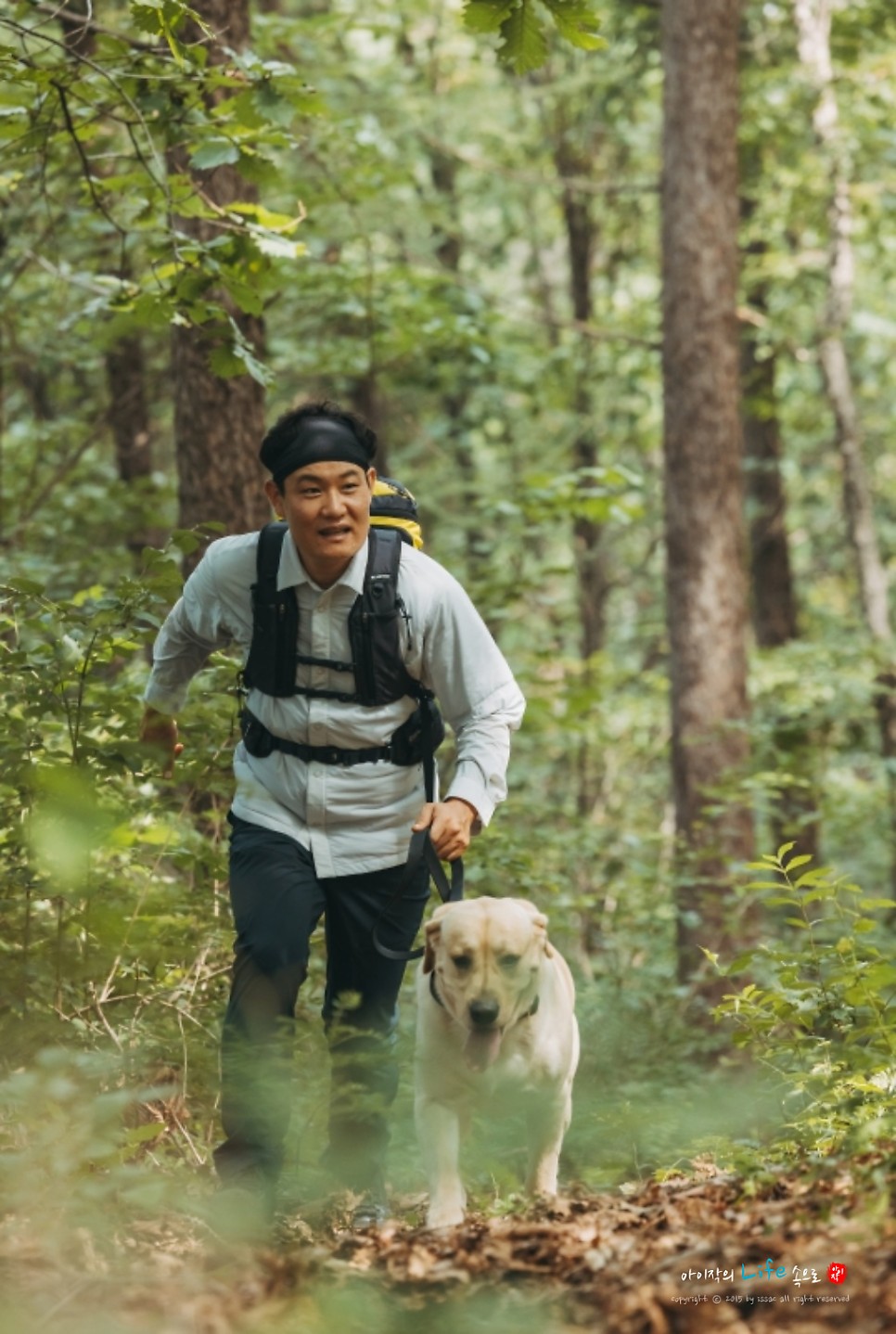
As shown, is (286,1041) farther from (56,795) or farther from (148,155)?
(148,155)

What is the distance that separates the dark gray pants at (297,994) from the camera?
416cm

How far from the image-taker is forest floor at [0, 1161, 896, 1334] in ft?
9.49

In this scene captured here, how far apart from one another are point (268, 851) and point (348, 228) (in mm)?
10217

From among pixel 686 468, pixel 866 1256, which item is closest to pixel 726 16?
pixel 686 468

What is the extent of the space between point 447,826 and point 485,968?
0.46 metres

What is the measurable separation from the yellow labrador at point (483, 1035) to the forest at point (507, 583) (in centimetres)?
25

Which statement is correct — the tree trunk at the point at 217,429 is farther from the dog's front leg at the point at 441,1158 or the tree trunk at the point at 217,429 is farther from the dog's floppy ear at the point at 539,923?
the dog's front leg at the point at 441,1158

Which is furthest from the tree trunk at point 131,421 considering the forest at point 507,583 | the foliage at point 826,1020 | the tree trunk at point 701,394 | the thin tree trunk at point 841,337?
the foliage at point 826,1020

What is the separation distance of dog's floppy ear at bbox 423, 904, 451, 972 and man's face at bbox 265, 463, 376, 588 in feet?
3.62

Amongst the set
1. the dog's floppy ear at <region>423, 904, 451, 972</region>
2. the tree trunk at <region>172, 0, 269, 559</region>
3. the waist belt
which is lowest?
the dog's floppy ear at <region>423, 904, 451, 972</region>

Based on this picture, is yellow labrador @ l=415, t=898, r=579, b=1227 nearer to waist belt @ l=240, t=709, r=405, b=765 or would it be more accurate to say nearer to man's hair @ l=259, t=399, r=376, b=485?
waist belt @ l=240, t=709, r=405, b=765

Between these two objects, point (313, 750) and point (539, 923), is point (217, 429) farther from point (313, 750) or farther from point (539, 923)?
point (539, 923)

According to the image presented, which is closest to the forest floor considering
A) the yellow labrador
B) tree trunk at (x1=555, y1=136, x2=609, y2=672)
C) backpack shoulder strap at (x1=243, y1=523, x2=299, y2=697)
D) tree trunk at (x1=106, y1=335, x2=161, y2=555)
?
the yellow labrador

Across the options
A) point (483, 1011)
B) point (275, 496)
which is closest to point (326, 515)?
point (275, 496)
